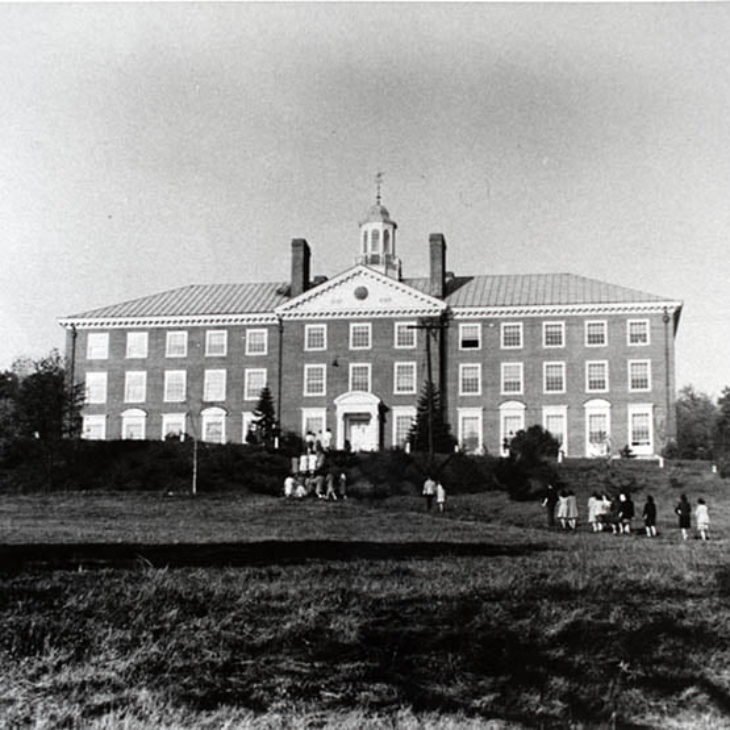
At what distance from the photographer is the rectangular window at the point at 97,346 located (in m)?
55.8

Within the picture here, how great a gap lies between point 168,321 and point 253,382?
6.18 m

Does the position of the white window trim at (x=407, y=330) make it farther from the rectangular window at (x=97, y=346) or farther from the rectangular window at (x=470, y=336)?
the rectangular window at (x=97, y=346)

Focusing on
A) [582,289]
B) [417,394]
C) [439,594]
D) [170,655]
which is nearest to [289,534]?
[439,594]

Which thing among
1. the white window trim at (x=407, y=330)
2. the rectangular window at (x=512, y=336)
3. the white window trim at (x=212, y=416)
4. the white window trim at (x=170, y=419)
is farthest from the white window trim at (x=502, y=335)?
the white window trim at (x=170, y=419)

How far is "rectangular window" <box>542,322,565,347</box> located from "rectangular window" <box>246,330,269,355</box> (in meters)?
14.8

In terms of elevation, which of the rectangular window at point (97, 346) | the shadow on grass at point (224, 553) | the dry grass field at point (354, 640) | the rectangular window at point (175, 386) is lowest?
the dry grass field at point (354, 640)

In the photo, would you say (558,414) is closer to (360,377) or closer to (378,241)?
(360,377)

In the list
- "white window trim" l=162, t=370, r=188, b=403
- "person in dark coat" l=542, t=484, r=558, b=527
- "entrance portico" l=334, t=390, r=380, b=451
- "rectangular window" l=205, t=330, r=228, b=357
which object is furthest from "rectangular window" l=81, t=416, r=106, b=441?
"person in dark coat" l=542, t=484, r=558, b=527

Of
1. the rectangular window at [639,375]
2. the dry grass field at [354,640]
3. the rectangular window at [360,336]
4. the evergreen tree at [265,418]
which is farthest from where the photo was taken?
the rectangular window at [360,336]

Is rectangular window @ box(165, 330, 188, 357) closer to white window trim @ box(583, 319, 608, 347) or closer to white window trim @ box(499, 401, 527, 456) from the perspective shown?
white window trim @ box(499, 401, 527, 456)

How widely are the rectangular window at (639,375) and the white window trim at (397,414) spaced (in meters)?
11.1

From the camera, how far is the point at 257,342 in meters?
54.2

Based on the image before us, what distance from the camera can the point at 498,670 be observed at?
31.5 feet

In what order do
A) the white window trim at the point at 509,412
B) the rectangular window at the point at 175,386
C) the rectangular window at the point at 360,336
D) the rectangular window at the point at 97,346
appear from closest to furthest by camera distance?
the white window trim at the point at 509,412
the rectangular window at the point at 360,336
the rectangular window at the point at 175,386
the rectangular window at the point at 97,346
